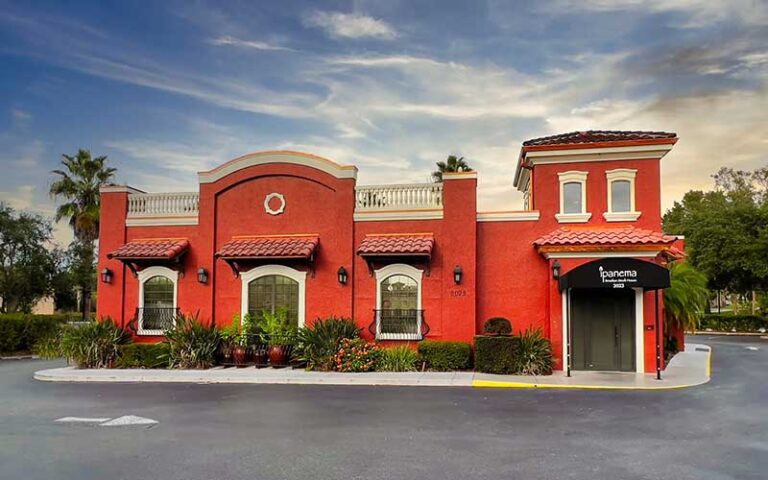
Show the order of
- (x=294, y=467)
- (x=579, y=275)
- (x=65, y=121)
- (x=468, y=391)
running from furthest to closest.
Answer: (x=65, y=121)
(x=579, y=275)
(x=468, y=391)
(x=294, y=467)

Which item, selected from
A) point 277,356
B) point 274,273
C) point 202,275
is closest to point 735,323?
point 274,273

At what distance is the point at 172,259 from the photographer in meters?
19.8

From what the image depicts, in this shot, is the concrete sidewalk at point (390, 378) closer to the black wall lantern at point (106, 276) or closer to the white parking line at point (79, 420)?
the black wall lantern at point (106, 276)

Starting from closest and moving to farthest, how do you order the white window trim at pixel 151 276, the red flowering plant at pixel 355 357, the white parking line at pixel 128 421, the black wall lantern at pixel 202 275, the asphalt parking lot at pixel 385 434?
the asphalt parking lot at pixel 385 434 → the white parking line at pixel 128 421 → the red flowering plant at pixel 355 357 → the black wall lantern at pixel 202 275 → the white window trim at pixel 151 276

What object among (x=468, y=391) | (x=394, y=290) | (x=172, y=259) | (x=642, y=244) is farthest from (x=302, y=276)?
(x=642, y=244)

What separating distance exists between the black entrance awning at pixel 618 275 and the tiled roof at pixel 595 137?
154 inches

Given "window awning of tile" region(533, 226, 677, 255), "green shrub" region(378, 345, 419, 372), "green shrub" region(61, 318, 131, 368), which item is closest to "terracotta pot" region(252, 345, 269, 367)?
"green shrub" region(378, 345, 419, 372)

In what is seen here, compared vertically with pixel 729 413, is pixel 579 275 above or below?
above

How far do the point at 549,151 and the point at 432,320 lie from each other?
6134 millimetres

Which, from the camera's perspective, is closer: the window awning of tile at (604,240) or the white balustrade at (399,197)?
the window awning of tile at (604,240)

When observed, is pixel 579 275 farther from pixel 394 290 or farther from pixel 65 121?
pixel 65 121

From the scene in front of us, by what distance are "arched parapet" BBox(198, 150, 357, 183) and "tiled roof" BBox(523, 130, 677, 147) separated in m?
5.75

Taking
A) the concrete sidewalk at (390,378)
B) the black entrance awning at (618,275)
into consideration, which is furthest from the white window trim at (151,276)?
the black entrance awning at (618,275)

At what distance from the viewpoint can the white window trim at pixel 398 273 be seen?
18562 mm
